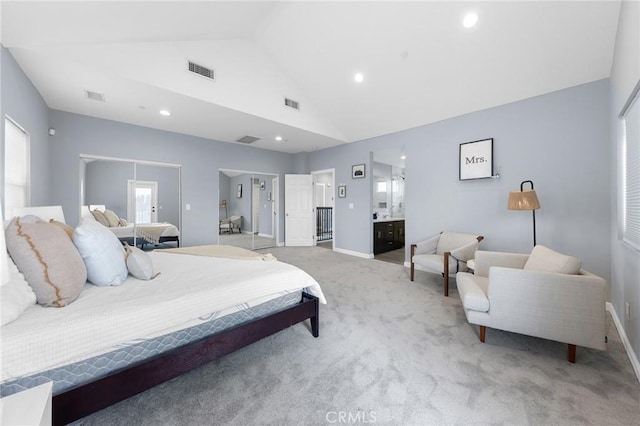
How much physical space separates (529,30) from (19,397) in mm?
4404

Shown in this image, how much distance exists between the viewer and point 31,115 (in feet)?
9.61

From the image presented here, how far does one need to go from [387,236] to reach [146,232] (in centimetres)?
519

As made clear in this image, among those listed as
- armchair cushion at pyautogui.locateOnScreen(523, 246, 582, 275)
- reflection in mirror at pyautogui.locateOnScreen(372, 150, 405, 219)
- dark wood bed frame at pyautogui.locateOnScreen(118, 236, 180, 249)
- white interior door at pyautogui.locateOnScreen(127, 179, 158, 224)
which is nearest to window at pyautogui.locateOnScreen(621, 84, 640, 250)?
armchair cushion at pyautogui.locateOnScreen(523, 246, 582, 275)

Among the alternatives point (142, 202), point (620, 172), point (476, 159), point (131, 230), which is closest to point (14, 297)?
point (131, 230)

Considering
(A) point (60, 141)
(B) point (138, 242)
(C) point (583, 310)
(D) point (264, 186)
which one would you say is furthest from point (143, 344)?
(D) point (264, 186)

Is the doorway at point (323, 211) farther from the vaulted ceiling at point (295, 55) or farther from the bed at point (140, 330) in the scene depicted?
the bed at point (140, 330)

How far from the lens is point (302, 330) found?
2336 mm

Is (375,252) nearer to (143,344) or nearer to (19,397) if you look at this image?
(143,344)

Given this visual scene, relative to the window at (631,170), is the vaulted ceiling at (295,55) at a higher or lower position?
higher

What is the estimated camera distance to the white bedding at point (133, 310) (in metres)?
1.10

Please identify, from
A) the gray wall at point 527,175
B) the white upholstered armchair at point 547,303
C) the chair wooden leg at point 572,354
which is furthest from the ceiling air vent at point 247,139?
the chair wooden leg at point 572,354

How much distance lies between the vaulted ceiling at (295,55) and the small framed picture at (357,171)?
4.04 feet

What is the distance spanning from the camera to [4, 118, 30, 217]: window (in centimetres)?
241

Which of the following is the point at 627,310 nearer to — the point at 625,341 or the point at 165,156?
the point at 625,341
